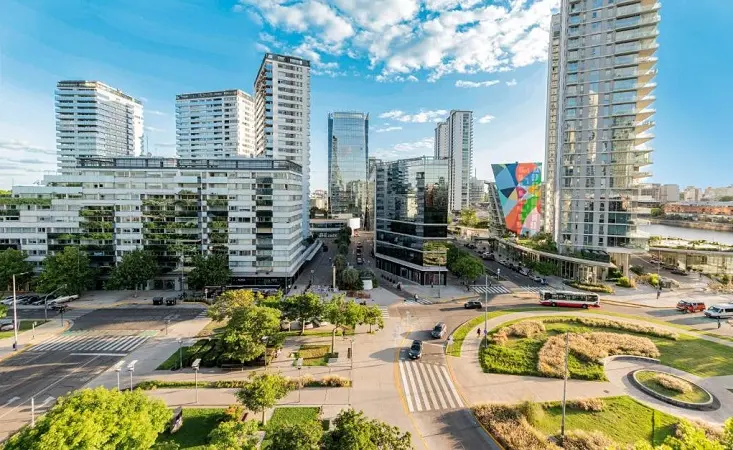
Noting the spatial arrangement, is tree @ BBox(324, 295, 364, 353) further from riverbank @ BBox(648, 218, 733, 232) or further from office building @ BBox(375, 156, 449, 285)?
riverbank @ BBox(648, 218, 733, 232)

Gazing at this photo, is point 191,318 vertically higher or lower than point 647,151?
lower

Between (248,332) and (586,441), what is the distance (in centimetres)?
2827

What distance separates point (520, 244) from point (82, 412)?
88.9 m

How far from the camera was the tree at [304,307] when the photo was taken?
128 ft

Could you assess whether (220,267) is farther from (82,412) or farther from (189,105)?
(189,105)

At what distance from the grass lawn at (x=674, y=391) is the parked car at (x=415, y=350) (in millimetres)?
19655

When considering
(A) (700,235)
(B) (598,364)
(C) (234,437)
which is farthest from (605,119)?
(A) (700,235)

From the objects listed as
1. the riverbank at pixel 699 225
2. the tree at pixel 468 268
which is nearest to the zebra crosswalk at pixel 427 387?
the tree at pixel 468 268

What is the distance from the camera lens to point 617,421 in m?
24.8

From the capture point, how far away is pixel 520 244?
87000 millimetres

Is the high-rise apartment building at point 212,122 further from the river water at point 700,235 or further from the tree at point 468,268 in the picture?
the river water at point 700,235

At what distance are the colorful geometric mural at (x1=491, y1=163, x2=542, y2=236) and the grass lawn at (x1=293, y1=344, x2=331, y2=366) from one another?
2703 inches

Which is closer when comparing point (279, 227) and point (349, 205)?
point (279, 227)

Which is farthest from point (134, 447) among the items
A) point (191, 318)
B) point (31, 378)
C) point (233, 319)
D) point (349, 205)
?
point (349, 205)
